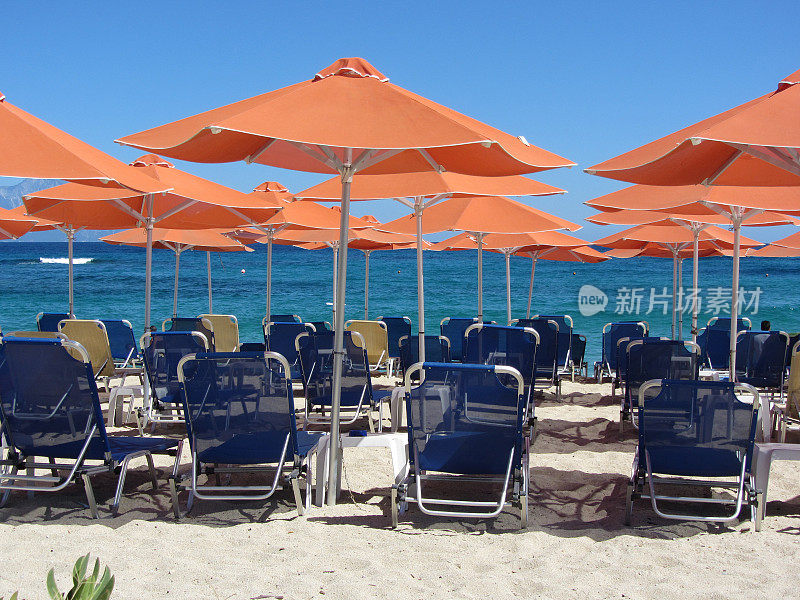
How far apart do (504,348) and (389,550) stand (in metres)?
2.77

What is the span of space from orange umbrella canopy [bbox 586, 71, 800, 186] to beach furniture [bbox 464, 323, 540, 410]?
1.59m

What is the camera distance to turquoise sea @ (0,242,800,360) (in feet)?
115

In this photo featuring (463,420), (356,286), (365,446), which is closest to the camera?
(463,420)

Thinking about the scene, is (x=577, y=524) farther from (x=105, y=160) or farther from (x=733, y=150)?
(x=105, y=160)

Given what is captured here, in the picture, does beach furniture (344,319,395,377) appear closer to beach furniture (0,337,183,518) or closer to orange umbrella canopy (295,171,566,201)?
orange umbrella canopy (295,171,566,201)

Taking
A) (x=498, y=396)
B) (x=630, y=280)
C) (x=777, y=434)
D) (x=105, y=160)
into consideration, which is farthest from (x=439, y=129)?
(x=630, y=280)

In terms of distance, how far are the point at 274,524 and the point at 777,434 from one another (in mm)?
4304

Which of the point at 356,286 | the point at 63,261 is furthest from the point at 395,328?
the point at 63,261

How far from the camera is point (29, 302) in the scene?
39.3 metres

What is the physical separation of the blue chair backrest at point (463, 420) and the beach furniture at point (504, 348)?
1821 millimetres

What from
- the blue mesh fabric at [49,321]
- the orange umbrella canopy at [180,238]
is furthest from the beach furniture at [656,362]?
the blue mesh fabric at [49,321]

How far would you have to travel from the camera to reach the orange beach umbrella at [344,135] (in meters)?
3.59

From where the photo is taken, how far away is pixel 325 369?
5.94m

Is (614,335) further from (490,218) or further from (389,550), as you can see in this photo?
(389,550)
